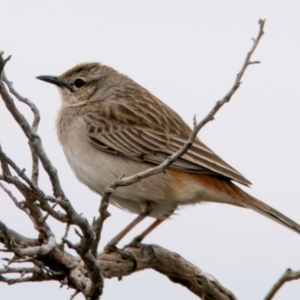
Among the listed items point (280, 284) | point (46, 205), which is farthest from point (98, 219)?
point (280, 284)

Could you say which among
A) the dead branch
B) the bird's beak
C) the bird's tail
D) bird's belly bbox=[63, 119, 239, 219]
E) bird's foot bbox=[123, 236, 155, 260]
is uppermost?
the bird's beak

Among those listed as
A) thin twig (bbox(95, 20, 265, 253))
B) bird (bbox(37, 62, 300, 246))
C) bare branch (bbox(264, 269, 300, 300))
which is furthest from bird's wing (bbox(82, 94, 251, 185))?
bare branch (bbox(264, 269, 300, 300))

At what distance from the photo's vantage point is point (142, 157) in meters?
9.63

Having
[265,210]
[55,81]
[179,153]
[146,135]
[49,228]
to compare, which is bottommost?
[49,228]

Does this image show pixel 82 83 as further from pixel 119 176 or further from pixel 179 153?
A: pixel 179 153

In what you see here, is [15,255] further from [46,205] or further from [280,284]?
[280,284]

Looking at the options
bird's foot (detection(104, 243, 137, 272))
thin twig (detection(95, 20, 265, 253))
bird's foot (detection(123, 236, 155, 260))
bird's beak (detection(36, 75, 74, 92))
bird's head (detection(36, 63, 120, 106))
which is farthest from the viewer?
bird's beak (detection(36, 75, 74, 92))

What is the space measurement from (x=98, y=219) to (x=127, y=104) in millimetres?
4943

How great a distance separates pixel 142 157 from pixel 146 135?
16.5 inches

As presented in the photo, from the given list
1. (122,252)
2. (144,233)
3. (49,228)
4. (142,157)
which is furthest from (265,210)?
(49,228)

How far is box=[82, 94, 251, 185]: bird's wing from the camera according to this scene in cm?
935

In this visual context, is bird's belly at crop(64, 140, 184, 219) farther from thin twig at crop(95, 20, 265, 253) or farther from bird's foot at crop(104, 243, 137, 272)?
thin twig at crop(95, 20, 265, 253)

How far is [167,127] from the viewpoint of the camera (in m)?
10.1

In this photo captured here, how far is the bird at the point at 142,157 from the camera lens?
362 inches
